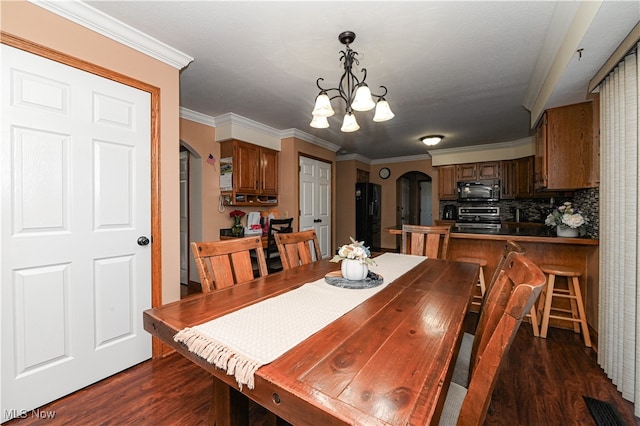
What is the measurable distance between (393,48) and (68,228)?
2.59 m

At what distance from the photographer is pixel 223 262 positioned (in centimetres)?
158

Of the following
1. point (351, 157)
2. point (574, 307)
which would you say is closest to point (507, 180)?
point (351, 157)

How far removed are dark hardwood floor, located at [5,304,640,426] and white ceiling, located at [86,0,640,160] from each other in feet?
7.04

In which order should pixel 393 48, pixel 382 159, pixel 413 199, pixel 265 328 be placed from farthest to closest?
pixel 413 199 < pixel 382 159 < pixel 393 48 < pixel 265 328

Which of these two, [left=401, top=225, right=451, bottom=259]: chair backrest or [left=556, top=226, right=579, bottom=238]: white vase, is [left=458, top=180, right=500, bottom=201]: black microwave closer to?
[left=556, top=226, right=579, bottom=238]: white vase

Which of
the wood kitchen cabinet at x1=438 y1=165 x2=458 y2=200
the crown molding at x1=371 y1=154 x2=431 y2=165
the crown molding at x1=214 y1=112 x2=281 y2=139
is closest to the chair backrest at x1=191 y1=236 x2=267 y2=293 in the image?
the crown molding at x1=214 y1=112 x2=281 y2=139

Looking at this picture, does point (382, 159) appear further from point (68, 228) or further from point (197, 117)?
point (68, 228)

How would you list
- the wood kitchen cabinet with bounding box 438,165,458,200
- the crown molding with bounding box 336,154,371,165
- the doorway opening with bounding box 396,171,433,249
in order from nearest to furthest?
the wood kitchen cabinet with bounding box 438,165,458,200, the crown molding with bounding box 336,154,371,165, the doorway opening with bounding box 396,171,433,249

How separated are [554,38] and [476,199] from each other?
3873 millimetres

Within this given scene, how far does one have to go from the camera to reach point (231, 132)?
Result: 368 cm

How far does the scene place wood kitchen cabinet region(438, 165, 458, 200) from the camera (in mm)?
5664

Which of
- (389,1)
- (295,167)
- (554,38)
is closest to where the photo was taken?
(389,1)

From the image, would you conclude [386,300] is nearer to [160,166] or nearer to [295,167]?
[160,166]

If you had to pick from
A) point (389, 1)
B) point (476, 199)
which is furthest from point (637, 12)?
point (476, 199)
